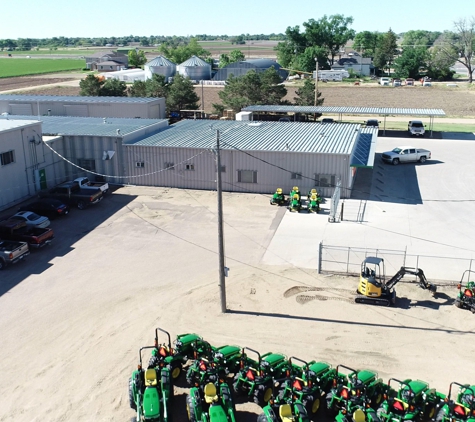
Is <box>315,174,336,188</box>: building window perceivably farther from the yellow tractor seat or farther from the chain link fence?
the yellow tractor seat

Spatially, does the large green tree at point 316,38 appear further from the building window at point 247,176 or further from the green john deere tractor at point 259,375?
the green john deere tractor at point 259,375

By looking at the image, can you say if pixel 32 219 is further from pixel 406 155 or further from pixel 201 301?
pixel 406 155

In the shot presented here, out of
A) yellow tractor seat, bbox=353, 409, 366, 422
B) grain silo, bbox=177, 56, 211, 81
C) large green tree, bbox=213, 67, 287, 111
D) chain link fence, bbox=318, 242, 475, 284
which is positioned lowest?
chain link fence, bbox=318, 242, 475, 284

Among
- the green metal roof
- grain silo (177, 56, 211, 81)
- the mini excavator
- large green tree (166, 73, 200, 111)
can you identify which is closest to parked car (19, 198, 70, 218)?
the green metal roof

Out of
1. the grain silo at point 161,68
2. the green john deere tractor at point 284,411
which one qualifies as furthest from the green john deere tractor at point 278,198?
the grain silo at point 161,68

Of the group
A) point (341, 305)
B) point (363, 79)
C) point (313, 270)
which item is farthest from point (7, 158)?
point (363, 79)
